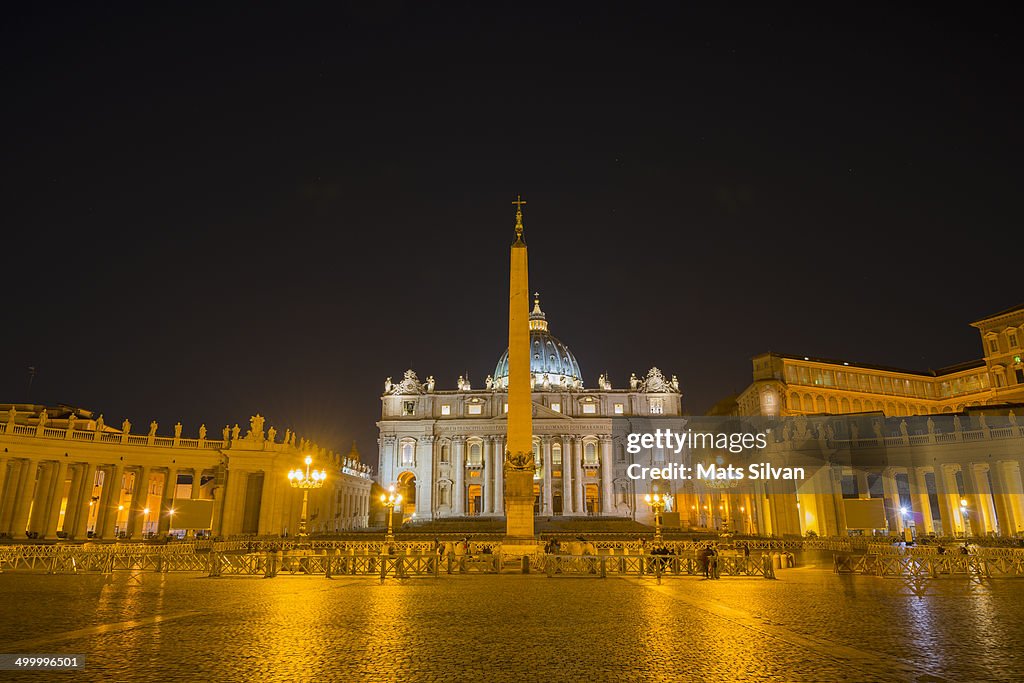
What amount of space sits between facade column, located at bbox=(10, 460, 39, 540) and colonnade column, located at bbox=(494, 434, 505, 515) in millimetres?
52978

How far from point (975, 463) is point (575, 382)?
234 feet

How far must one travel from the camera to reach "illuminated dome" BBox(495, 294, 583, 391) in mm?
108125

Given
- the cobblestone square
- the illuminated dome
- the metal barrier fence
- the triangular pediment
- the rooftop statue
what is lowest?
the cobblestone square

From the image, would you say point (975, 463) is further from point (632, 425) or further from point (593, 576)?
point (632, 425)

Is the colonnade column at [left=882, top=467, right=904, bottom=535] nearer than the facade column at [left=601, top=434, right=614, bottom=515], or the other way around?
the colonnade column at [left=882, top=467, right=904, bottom=535]

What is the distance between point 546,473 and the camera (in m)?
86.6

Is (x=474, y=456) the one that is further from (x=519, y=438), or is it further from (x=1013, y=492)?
(x=519, y=438)

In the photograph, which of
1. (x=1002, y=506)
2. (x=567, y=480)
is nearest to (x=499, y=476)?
(x=567, y=480)

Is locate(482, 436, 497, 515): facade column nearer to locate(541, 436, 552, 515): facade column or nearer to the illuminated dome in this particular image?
locate(541, 436, 552, 515): facade column

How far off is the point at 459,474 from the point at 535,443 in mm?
11429

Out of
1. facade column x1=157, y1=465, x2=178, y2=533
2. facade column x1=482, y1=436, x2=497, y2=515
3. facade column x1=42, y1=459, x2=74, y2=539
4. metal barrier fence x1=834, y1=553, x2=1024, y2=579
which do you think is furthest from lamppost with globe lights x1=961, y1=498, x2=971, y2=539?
facade column x1=42, y1=459, x2=74, y2=539

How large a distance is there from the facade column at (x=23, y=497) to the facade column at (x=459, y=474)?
50.9 meters

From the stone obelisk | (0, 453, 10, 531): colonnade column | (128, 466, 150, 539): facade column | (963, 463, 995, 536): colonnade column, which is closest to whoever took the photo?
the stone obelisk

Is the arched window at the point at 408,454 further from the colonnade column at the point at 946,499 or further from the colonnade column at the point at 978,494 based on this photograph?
the colonnade column at the point at 978,494
